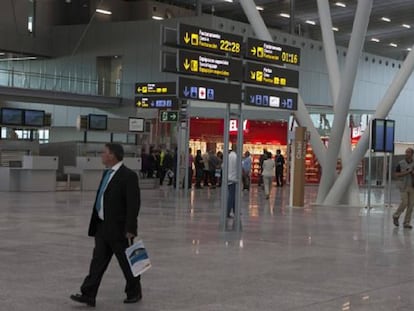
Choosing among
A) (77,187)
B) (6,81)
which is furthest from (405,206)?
(6,81)

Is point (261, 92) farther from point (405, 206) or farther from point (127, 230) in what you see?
point (127, 230)

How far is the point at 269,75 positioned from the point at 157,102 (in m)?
15.3

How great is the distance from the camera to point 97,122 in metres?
30.5

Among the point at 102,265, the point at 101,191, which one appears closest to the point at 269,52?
the point at 101,191

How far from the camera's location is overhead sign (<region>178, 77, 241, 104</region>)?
1411cm

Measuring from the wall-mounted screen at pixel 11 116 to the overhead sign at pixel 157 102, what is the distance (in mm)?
5696

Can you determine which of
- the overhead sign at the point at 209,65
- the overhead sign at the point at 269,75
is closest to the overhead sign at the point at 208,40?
the overhead sign at the point at 209,65

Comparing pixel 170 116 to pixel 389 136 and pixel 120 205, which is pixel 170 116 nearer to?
pixel 389 136

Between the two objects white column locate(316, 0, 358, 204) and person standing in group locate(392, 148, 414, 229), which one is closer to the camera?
person standing in group locate(392, 148, 414, 229)

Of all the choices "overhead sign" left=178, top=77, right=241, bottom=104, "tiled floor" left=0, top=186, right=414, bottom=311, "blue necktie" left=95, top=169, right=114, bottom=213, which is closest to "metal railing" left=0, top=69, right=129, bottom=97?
"tiled floor" left=0, top=186, right=414, bottom=311

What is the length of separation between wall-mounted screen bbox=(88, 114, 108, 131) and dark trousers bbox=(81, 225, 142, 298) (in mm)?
23158

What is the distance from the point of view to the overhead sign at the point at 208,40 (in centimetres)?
1405

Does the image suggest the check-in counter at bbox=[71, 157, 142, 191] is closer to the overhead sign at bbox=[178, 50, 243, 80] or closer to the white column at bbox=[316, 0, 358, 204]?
the white column at bbox=[316, 0, 358, 204]

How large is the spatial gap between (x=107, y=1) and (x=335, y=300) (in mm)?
42505
